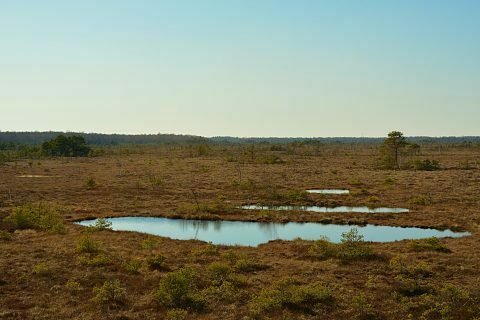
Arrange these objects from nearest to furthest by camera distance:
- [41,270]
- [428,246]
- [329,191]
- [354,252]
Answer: [41,270] → [354,252] → [428,246] → [329,191]

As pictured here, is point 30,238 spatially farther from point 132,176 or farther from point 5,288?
point 132,176

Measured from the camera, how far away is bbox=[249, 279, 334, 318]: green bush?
1700 cm

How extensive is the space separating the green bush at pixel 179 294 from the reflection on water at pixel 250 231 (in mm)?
11210

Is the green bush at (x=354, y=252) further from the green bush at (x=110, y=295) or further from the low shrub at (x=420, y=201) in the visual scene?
the low shrub at (x=420, y=201)

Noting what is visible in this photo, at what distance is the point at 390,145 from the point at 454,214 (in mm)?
53981

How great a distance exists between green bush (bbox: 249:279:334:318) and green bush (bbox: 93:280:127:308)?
515cm

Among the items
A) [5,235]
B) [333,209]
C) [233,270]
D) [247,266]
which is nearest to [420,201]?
[333,209]

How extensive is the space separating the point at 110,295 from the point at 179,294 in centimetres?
277

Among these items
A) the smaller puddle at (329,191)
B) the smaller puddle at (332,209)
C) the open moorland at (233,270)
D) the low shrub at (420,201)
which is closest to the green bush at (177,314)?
the open moorland at (233,270)

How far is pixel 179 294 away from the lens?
17844 millimetres

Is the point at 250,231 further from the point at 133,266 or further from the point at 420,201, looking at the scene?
the point at 420,201

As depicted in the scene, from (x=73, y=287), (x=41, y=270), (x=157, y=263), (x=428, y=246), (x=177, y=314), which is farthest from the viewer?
(x=428, y=246)

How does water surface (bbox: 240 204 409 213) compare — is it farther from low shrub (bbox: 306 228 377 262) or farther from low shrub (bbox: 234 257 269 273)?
low shrub (bbox: 234 257 269 273)

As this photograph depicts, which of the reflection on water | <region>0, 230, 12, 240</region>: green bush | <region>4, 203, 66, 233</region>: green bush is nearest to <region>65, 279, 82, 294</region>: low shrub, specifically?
<region>0, 230, 12, 240</region>: green bush
